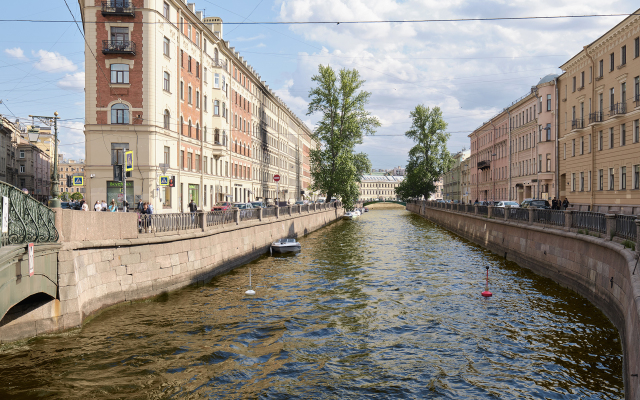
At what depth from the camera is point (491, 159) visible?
8406 cm

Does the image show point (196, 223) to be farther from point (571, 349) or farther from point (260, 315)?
point (571, 349)

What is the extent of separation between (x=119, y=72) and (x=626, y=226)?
111 ft

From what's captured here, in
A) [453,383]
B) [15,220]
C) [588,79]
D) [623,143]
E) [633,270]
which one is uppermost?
[588,79]

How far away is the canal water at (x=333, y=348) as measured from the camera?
941 centimetres

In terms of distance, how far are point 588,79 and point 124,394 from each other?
4311 cm

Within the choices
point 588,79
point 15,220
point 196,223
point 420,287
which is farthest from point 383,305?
point 588,79

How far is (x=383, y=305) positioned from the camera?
16391 mm

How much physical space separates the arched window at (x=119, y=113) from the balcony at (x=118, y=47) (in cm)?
374

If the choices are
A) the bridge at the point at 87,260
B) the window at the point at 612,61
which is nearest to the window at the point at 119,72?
the bridge at the point at 87,260

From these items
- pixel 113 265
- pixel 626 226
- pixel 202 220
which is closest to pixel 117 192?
pixel 202 220

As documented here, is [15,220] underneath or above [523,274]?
above

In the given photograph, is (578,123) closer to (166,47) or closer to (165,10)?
(166,47)

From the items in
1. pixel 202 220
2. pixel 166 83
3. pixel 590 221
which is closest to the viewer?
pixel 590 221

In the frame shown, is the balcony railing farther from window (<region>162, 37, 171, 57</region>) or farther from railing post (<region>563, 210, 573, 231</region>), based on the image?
railing post (<region>563, 210, 573, 231</region>)
